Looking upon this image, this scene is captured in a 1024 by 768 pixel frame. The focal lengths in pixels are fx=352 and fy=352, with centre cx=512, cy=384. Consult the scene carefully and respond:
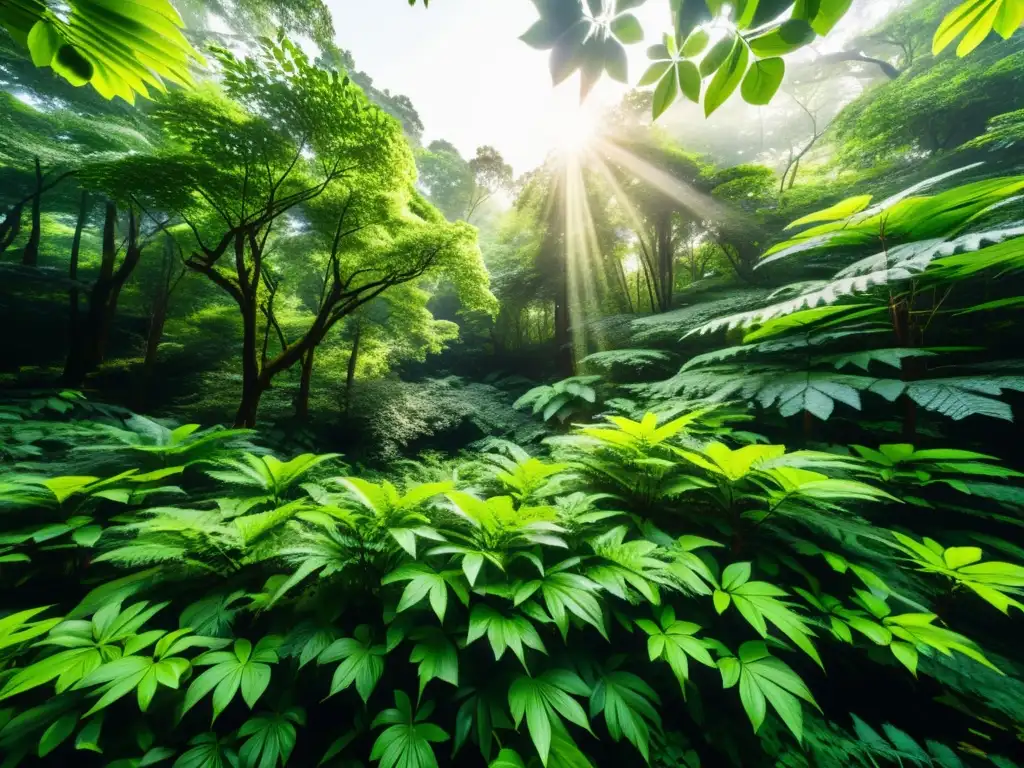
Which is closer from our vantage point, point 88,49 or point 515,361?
point 88,49

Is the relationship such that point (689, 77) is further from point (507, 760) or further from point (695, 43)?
point (507, 760)

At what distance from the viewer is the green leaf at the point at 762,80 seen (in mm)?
639

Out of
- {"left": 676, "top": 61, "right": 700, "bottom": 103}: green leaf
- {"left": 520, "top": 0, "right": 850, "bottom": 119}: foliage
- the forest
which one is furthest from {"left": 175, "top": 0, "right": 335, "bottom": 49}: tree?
{"left": 676, "top": 61, "right": 700, "bottom": 103}: green leaf

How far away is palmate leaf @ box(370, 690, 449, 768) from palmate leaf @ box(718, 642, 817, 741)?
0.69 meters

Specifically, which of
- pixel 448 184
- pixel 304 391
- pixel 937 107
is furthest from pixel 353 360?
pixel 448 184

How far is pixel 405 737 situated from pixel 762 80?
5.08 ft

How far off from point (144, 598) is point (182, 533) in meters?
0.22

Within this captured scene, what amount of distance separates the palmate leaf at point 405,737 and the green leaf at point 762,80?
1.45m

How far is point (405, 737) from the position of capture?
79cm

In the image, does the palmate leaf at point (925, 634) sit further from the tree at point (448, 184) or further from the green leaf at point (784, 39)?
the tree at point (448, 184)

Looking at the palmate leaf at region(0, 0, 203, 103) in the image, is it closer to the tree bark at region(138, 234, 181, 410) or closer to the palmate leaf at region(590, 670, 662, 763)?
the palmate leaf at region(590, 670, 662, 763)

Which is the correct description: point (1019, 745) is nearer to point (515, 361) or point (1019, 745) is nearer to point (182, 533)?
point (182, 533)

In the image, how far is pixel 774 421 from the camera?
2.34m

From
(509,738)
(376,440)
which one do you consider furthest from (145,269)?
(509,738)
